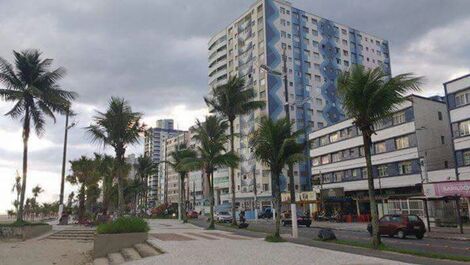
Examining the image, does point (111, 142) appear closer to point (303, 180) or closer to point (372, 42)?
point (303, 180)

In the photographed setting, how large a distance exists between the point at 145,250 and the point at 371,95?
11.0 metres

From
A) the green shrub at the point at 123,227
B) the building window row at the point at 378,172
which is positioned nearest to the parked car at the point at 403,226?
the green shrub at the point at 123,227

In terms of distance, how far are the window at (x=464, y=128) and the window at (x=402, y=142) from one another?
7.81 m

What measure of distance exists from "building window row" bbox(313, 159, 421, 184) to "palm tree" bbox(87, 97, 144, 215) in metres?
35.9

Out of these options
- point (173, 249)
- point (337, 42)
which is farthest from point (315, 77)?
point (173, 249)

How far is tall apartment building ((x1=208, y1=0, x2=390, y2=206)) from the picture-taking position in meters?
85.2

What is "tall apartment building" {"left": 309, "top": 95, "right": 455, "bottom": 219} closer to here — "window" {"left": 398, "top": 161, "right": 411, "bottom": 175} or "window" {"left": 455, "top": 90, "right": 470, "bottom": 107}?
"window" {"left": 398, "top": 161, "right": 411, "bottom": 175}

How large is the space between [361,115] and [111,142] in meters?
18.1

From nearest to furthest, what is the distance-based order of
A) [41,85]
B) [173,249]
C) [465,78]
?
[173,249] < [41,85] < [465,78]

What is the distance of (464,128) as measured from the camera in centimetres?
4362

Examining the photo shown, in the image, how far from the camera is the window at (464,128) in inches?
1699

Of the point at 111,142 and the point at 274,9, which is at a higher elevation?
the point at 274,9

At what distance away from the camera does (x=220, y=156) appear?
3094 centimetres

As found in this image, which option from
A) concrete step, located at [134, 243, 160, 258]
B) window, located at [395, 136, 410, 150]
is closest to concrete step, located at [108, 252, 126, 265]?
concrete step, located at [134, 243, 160, 258]
